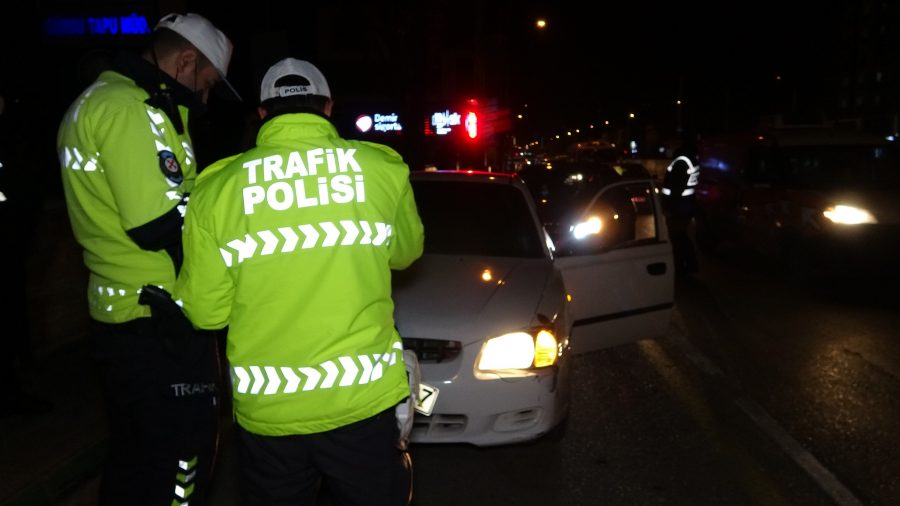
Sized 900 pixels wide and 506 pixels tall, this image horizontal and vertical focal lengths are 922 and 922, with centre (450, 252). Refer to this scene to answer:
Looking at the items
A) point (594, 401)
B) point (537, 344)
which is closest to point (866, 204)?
point (594, 401)

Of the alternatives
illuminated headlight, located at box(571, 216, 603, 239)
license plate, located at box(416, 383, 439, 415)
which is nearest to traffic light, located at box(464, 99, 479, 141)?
illuminated headlight, located at box(571, 216, 603, 239)

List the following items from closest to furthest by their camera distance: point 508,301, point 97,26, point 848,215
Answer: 1. point 508,301
2. point 848,215
3. point 97,26

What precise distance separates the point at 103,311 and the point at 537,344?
2.58m

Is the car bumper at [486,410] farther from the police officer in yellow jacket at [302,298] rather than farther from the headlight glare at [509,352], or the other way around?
the police officer in yellow jacket at [302,298]

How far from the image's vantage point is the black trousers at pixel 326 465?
8.35ft

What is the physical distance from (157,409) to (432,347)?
2.16m

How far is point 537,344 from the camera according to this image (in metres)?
5.00

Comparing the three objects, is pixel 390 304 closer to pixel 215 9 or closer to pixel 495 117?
pixel 215 9

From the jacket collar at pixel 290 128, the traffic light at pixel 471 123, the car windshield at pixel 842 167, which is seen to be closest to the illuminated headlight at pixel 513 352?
the jacket collar at pixel 290 128

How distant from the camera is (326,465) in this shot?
2568 mm

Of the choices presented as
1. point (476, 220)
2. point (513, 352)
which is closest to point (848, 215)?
point (476, 220)

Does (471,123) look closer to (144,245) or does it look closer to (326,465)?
(144,245)

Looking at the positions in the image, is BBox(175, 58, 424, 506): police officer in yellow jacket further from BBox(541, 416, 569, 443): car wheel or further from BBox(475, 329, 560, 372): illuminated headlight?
BBox(541, 416, 569, 443): car wheel

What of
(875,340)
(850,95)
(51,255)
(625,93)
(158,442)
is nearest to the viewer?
(158,442)
